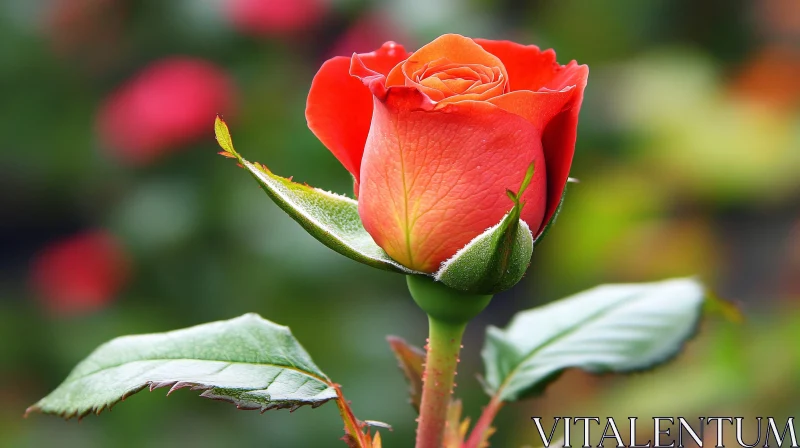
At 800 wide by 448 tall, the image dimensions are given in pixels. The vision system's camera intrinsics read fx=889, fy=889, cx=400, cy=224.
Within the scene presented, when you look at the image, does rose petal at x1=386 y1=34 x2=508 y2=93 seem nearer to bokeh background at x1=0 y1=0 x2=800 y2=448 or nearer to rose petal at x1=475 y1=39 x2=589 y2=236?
rose petal at x1=475 y1=39 x2=589 y2=236

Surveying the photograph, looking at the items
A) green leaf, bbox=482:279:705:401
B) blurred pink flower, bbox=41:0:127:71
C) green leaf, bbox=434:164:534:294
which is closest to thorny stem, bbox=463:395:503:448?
green leaf, bbox=482:279:705:401

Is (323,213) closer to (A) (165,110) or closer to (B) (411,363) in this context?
(B) (411,363)

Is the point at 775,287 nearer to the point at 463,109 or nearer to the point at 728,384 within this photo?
the point at 728,384

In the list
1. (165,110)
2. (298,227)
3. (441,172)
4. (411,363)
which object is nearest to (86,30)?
(165,110)

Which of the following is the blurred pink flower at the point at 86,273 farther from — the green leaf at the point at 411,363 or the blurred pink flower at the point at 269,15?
the green leaf at the point at 411,363

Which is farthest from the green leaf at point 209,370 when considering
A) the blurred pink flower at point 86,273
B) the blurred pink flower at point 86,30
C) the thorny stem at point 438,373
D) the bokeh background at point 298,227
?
the blurred pink flower at point 86,30

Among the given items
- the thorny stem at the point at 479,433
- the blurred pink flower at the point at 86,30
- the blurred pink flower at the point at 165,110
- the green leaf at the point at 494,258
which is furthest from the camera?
the blurred pink flower at the point at 86,30

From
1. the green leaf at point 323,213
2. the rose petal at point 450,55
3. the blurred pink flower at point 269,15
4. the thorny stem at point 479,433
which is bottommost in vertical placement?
the thorny stem at point 479,433
